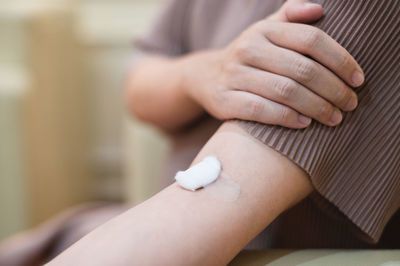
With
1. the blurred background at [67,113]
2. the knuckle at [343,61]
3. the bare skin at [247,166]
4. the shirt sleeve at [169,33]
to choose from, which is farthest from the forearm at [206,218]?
the blurred background at [67,113]

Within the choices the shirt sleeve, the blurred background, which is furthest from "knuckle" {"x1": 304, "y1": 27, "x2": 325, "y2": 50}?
the blurred background

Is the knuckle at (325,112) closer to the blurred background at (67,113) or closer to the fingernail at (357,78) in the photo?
the fingernail at (357,78)

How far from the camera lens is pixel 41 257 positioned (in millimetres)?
1056

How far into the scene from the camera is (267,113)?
1.59 ft

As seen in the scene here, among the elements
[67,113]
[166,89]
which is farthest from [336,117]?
[67,113]

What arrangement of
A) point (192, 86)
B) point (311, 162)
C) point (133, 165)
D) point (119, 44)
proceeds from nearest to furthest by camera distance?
point (311, 162) → point (192, 86) → point (133, 165) → point (119, 44)

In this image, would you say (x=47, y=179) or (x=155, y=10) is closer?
(x=47, y=179)

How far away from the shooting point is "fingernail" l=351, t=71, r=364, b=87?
1.57 ft

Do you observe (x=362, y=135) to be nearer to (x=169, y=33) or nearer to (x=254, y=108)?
(x=254, y=108)

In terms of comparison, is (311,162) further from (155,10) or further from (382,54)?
(155,10)

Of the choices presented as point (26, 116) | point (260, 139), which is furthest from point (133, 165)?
point (260, 139)

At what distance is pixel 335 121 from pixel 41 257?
776 millimetres

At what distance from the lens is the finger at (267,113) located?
0.48 meters

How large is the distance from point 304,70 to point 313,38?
1.2 inches
